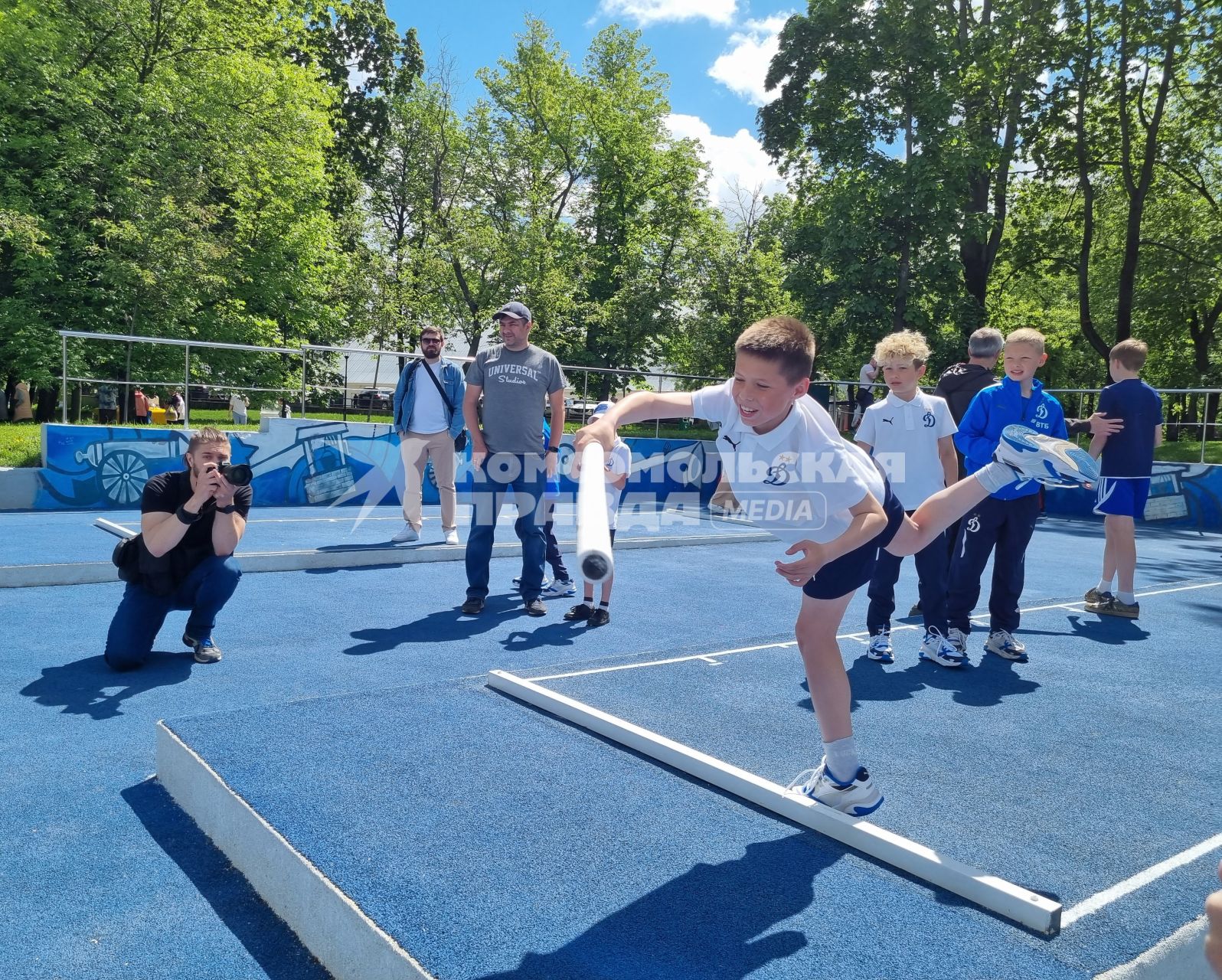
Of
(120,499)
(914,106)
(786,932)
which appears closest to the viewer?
(786,932)

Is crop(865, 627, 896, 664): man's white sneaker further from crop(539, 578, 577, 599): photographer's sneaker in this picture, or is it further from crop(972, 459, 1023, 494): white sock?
crop(539, 578, 577, 599): photographer's sneaker

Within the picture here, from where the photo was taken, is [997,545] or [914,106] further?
[914,106]

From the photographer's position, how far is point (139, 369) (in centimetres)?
2080

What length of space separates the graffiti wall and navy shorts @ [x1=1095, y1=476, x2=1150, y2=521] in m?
6.89

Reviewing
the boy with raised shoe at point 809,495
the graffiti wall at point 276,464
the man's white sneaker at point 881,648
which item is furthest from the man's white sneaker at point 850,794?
the graffiti wall at point 276,464

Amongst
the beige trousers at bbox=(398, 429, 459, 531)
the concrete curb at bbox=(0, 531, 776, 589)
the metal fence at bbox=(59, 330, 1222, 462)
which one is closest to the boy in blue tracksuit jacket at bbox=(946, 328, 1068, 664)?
the concrete curb at bbox=(0, 531, 776, 589)

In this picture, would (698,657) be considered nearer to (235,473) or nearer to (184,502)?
(235,473)

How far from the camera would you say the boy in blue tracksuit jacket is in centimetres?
562

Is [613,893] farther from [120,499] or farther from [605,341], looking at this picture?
[605,341]

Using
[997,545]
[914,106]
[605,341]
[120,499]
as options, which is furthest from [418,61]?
[997,545]

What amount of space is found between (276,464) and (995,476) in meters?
12.2

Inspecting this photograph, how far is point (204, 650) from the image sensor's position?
5.18 metres

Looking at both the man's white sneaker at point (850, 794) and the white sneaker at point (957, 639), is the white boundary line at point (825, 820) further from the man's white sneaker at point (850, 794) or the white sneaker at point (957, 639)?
the white sneaker at point (957, 639)

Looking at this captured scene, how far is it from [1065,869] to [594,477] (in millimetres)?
2150
